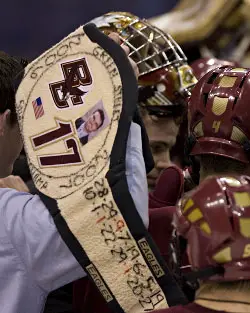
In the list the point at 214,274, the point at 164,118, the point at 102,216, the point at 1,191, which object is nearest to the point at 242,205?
the point at 214,274

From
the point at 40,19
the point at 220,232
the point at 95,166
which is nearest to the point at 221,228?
the point at 220,232

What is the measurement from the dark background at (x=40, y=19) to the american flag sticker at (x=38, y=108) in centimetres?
323

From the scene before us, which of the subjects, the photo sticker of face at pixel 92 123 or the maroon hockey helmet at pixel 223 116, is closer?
the photo sticker of face at pixel 92 123

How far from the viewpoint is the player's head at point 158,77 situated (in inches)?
93.7

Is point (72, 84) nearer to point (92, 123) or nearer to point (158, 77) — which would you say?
point (92, 123)

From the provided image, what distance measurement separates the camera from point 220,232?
1347mm

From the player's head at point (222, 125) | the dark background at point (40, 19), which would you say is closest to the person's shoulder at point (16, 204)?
the player's head at point (222, 125)

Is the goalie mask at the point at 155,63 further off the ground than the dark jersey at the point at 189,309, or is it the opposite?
the goalie mask at the point at 155,63

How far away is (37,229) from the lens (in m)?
1.51

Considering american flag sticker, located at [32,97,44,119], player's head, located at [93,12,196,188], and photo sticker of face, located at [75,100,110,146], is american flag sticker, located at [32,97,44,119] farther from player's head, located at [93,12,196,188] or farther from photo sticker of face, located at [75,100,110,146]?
player's head, located at [93,12,196,188]

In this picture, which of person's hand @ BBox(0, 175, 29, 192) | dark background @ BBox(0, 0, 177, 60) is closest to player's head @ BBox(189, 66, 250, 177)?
person's hand @ BBox(0, 175, 29, 192)

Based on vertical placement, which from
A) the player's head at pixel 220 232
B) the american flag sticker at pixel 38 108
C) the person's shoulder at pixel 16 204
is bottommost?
the player's head at pixel 220 232

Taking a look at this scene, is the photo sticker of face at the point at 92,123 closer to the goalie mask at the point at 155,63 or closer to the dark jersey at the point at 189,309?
the dark jersey at the point at 189,309

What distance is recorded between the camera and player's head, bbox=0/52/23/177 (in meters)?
1.76
